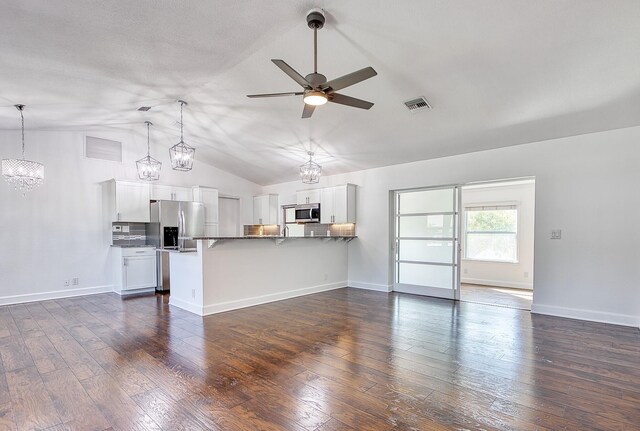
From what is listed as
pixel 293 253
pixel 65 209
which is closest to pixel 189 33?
pixel 293 253

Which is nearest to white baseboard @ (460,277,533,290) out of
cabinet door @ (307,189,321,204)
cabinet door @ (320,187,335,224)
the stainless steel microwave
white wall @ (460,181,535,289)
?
white wall @ (460,181,535,289)

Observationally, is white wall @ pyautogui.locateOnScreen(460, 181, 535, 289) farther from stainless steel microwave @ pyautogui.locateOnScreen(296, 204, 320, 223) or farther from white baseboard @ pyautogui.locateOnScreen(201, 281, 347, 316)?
stainless steel microwave @ pyautogui.locateOnScreen(296, 204, 320, 223)

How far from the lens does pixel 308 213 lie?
23.6 feet

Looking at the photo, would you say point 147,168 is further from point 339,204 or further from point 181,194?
point 339,204

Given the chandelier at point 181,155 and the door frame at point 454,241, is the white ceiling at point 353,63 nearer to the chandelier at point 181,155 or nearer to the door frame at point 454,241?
the chandelier at point 181,155

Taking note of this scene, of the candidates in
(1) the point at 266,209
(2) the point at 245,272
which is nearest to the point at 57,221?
(2) the point at 245,272

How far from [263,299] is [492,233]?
5502 millimetres

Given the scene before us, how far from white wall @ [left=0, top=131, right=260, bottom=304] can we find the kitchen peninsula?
228 cm

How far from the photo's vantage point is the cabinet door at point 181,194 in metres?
7.13

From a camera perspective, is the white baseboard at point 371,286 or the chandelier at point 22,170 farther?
the white baseboard at point 371,286

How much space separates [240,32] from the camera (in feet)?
9.45

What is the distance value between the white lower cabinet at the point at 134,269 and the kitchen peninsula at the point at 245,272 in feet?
4.77

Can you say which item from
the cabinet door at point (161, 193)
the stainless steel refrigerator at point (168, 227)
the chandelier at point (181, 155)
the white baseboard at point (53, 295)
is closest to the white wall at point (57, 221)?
the white baseboard at point (53, 295)

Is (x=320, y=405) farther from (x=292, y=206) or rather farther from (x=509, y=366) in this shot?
(x=292, y=206)
